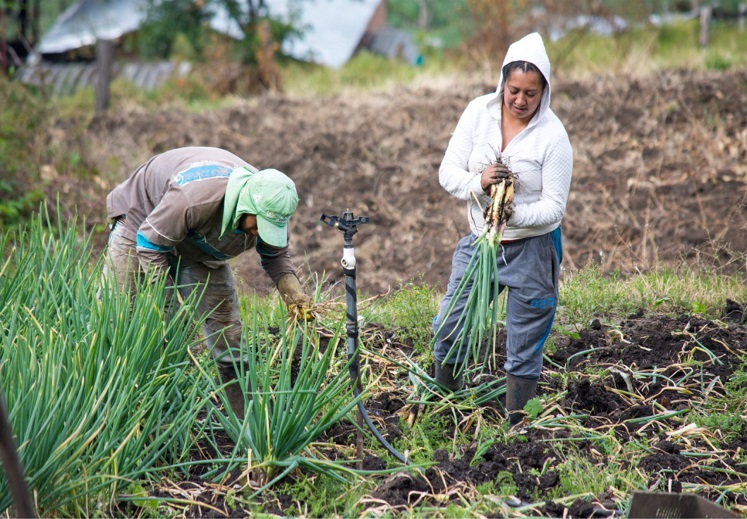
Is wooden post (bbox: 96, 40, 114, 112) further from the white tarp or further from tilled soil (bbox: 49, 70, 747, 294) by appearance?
the white tarp

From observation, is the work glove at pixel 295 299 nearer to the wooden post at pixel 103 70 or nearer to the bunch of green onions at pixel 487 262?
the bunch of green onions at pixel 487 262

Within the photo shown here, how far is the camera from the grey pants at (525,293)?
3488mm

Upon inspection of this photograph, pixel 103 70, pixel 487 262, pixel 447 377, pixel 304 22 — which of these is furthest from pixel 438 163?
pixel 304 22

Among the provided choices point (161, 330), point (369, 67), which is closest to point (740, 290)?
point (161, 330)

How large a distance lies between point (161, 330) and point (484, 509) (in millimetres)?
1381

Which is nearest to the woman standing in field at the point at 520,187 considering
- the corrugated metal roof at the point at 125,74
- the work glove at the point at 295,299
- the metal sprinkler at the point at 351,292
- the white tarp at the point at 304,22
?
the metal sprinkler at the point at 351,292

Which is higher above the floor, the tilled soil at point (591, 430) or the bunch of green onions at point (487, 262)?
the bunch of green onions at point (487, 262)

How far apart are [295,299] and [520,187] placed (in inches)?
42.7

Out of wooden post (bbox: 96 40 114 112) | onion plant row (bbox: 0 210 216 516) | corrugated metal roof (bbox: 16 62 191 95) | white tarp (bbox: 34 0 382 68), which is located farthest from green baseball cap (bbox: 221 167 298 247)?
white tarp (bbox: 34 0 382 68)

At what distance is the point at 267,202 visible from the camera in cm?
316

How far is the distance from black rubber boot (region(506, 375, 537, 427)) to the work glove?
946mm

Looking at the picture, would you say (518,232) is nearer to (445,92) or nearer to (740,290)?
(740,290)

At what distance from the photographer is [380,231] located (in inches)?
314

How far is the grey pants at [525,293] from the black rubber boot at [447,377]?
6.2 inches
